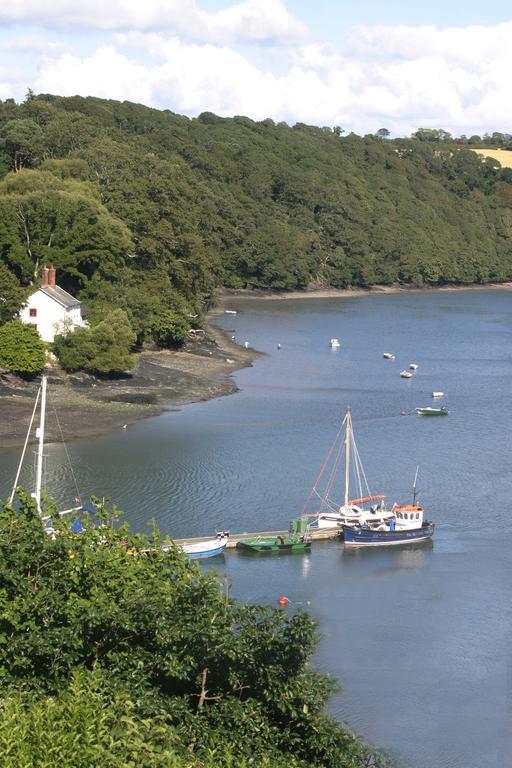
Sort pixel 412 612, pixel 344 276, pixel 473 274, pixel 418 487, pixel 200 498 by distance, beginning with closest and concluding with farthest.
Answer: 1. pixel 412 612
2. pixel 200 498
3. pixel 418 487
4. pixel 344 276
5. pixel 473 274

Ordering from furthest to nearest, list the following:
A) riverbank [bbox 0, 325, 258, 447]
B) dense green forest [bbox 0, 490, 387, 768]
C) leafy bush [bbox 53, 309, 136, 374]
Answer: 1. leafy bush [bbox 53, 309, 136, 374]
2. riverbank [bbox 0, 325, 258, 447]
3. dense green forest [bbox 0, 490, 387, 768]

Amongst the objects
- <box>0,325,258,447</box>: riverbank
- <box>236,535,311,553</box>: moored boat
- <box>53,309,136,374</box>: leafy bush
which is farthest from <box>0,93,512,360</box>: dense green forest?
<box>236,535,311,553</box>: moored boat

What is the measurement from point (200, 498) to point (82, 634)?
29497 millimetres

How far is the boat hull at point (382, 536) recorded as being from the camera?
4697 centimetres

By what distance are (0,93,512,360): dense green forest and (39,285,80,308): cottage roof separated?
240 centimetres

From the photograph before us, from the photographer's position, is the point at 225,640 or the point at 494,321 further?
A: the point at 494,321

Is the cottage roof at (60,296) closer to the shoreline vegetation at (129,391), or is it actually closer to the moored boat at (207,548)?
the shoreline vegetation at (129,391)

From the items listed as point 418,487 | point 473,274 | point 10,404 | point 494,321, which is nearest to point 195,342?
point 10,404

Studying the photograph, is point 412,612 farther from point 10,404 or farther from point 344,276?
point 344,276

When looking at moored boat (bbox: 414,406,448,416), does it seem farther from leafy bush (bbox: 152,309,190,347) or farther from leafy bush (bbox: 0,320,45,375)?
leafy bush (bbox: 0,320,45,375)

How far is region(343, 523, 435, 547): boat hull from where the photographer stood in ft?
154

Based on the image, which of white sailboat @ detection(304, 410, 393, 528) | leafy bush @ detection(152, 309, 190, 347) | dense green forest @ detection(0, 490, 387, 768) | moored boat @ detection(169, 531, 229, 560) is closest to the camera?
dense green forest @ detection(0, 490, 387, 768)

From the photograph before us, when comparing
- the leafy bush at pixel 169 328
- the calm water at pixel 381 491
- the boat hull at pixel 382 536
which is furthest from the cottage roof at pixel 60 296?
the boat hull at pixel 382 536

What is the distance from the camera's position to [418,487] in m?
55.4
